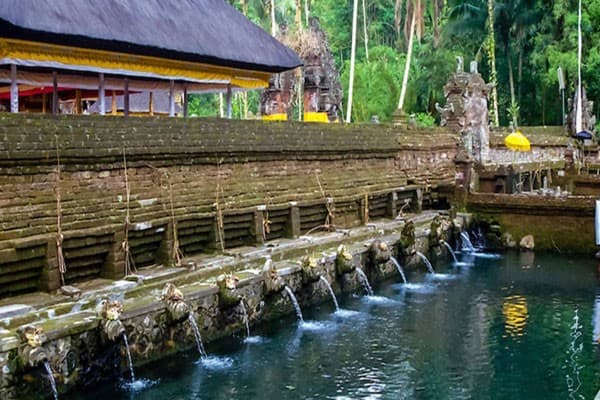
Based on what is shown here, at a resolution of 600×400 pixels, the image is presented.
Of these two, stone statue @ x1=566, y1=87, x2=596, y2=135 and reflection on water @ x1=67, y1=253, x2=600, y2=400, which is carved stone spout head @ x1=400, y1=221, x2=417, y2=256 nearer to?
reflection on water @ x1=67, y1=253, x2=600, y2=400

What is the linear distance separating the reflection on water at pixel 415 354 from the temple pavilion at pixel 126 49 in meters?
6.22

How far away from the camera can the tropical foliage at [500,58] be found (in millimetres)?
36375

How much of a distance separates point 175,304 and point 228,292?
118 centimetres

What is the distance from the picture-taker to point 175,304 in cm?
1013

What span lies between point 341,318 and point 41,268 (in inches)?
202

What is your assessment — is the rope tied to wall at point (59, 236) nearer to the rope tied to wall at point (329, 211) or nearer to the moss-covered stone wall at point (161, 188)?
the moss-covered stone wall at point (161, 188)

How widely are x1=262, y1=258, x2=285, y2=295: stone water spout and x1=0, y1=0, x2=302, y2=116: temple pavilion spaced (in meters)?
5.42

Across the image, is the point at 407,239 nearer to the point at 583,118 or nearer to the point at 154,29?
the point at 154,29

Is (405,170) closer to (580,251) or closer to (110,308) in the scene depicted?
(580,251)

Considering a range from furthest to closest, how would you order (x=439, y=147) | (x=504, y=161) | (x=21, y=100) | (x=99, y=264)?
(x=504, y=161), (x=439, y=147), (x=21, y=100), (x=99, y=264)

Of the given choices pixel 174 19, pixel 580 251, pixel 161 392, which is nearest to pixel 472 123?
pixel 580 251

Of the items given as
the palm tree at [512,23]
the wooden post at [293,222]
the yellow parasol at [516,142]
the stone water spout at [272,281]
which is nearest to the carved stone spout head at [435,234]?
the wooden post at [293,222]

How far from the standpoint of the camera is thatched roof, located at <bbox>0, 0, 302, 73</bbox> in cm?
1310

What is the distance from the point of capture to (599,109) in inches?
1527
